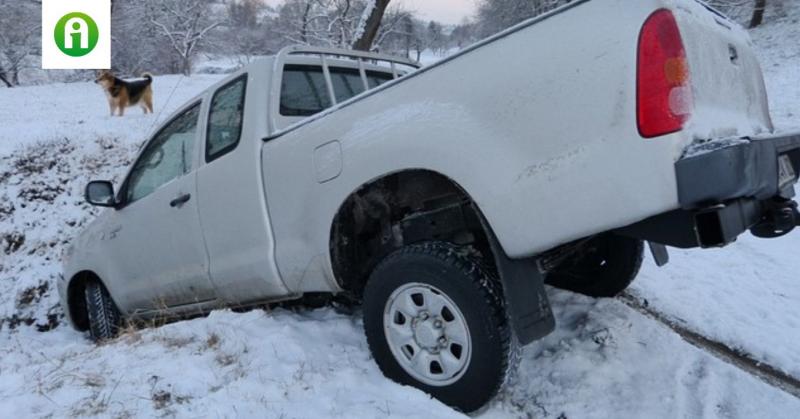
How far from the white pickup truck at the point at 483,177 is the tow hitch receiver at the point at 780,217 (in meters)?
0.01

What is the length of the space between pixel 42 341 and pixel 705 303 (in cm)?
614

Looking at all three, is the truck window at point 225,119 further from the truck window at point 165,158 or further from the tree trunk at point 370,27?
the tree trunk at point 370,27

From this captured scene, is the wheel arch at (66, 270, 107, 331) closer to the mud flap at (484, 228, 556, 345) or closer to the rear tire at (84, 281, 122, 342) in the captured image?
the rear tire at (84, 281, 122, 342)

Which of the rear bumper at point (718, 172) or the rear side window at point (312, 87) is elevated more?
the rear side window at point (312, 87)

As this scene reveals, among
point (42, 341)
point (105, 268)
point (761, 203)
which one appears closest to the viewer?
point (761, 203)

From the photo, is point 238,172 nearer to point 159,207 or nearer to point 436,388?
point 159,207

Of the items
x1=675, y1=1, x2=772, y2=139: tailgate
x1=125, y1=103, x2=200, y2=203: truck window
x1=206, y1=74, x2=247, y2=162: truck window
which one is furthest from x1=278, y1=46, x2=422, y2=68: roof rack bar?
x1=675, y1=1, x2=772, y2=139: tailgate

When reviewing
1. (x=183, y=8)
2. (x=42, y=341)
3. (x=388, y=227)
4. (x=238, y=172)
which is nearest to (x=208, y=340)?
(x=238, y=172)

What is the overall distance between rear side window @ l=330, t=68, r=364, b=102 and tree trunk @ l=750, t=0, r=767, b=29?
94.3 feet

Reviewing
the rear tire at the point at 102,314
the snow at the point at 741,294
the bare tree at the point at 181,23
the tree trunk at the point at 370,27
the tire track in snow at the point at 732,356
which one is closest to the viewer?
the tire track in snow at the point at 732,356

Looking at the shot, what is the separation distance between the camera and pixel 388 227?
109 inches

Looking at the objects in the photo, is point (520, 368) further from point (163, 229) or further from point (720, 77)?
point (163, 229)

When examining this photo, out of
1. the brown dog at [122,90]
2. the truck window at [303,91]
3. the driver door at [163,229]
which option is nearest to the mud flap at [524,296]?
the truck window at [303,91]

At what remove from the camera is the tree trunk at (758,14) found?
2481 cm
